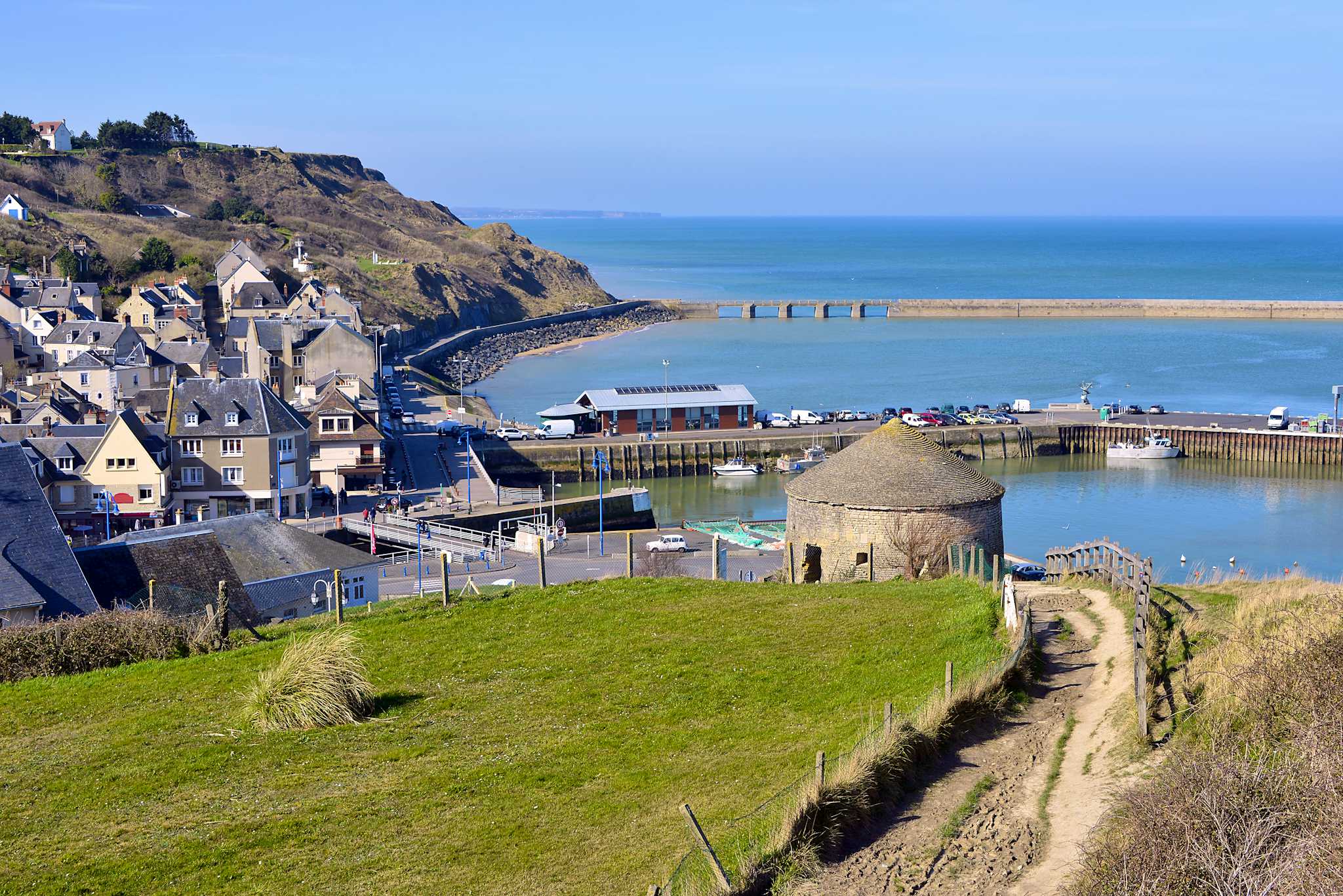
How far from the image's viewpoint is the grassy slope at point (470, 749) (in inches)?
377

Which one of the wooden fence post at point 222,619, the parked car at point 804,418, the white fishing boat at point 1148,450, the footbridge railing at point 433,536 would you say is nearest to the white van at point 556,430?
the parked car at point 804,418

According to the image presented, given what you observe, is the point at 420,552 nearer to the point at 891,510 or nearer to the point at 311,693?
the point at 891,510

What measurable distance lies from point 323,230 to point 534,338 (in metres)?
27.7

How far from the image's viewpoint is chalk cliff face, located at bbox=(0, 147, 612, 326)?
103 m

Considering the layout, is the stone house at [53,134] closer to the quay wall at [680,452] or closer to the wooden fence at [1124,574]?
the quay wall at [680,452]

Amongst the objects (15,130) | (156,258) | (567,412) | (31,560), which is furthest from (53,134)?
(31,560)

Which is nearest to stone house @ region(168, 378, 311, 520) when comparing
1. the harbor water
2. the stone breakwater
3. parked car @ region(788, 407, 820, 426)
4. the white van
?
the harbor water

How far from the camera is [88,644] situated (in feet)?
49.1

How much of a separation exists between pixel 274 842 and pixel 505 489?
41077mm

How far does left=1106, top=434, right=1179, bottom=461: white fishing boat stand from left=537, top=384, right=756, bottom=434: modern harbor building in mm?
17108

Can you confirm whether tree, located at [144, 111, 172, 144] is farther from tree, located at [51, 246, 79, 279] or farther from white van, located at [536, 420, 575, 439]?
white van, located at [536, 420, 575, 439]

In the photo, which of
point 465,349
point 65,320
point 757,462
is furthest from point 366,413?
point 465,349

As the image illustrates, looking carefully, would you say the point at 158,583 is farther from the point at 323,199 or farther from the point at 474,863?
the point at 323,199

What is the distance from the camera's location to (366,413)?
5184 cm
